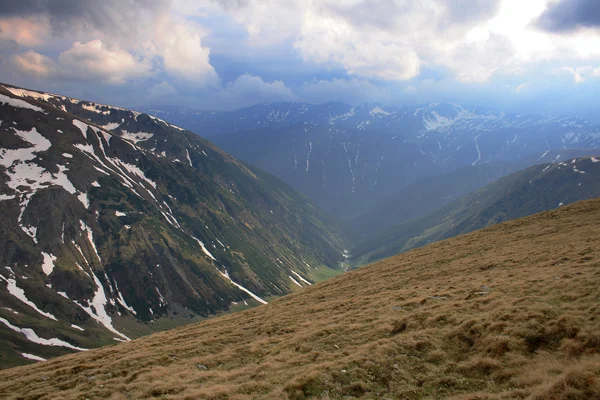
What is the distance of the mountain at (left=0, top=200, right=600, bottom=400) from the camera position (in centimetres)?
1611

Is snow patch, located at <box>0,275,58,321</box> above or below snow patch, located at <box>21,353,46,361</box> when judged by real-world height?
above

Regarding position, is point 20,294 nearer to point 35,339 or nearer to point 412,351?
point 35,339

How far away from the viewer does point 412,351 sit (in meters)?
20.3

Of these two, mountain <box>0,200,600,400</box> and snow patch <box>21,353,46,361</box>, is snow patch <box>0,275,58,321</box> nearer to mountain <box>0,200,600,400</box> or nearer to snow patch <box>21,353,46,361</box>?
snow patch <box>21,353,46,361</box>

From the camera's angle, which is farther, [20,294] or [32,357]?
[20,294]

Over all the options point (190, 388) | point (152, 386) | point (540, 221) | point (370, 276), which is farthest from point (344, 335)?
point (540, 221)

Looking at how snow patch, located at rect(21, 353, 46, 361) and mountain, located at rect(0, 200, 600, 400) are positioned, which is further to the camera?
snow patch, located at rect(21, 353, 46, 361)

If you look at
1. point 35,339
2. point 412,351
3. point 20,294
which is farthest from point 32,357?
point 412,351

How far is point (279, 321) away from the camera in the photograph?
37.9m

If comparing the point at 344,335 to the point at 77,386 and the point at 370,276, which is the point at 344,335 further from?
the point at 370,276

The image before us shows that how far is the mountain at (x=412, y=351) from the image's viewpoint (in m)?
16.1

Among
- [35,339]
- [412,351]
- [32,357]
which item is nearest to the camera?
[412,351]

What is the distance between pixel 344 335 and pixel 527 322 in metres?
12.0

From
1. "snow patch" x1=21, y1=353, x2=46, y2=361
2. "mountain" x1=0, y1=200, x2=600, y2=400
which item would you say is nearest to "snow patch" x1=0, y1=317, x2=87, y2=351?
"snow patch" x1=21, y1=353, x2=46, y2=361
